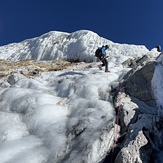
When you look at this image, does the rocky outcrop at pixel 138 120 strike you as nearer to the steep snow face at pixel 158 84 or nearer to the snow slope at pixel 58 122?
the steep snow face at pixel 158 84

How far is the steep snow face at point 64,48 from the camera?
38.6 metres

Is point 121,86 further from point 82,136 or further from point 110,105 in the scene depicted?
point 82,136

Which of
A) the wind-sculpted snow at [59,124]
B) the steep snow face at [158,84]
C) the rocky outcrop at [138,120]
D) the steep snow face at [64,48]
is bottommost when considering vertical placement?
the steep snow face at [64,48]

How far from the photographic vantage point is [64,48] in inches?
1809

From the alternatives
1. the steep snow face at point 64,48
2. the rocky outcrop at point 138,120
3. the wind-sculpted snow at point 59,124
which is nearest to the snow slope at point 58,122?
the wind-sculpted snow at point 59,124

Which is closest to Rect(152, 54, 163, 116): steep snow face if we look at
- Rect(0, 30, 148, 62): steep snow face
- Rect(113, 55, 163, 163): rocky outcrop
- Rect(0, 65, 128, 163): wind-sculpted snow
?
Rect(113, 55, 163, 163): rocky outcrop

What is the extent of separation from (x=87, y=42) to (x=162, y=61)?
33.3 metres

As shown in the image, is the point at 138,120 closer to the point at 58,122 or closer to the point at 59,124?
the point at 59,124

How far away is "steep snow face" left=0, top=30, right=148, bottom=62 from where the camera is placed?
3863 cm

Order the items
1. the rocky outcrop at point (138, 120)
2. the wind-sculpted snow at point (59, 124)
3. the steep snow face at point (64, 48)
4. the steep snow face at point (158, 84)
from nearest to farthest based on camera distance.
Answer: the rocky outcrop at point (138, 120) → the wind-sculpted snow at point (59, 124) → the steep snow face at point (158, 84) → the steep snow face at point (64, 48)

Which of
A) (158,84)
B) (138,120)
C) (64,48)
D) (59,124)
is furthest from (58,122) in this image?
(64,48)

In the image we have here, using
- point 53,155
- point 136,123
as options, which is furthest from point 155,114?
point 53,155

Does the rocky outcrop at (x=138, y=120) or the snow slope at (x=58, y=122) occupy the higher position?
the rocky outcrop at (x=138, y=120)

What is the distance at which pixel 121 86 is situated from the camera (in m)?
11.3
